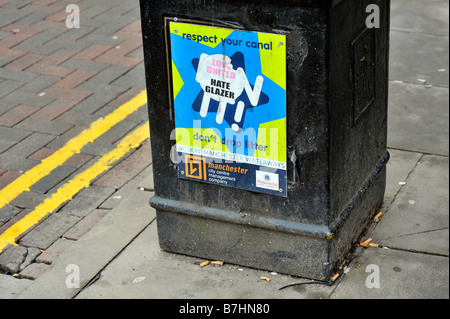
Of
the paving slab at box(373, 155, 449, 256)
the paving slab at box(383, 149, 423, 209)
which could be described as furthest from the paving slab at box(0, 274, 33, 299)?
the paving slab at box(383, 149, 423, 209)

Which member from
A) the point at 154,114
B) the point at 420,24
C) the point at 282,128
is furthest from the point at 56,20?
the point at 282,128

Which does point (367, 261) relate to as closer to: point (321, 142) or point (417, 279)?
point (417, 279)

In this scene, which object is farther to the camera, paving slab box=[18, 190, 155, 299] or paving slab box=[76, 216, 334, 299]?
paving slab box=[18, 190, 155, 299]

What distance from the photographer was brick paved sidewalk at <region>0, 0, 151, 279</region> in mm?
4727

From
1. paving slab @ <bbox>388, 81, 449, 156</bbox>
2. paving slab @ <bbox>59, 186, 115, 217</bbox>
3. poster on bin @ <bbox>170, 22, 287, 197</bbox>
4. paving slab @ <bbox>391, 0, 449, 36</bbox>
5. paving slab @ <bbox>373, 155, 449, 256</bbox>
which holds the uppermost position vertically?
poster on bin @ <bbox>170, 22, 287, 197</bbox>

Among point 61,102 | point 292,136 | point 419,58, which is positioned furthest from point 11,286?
point 419,58

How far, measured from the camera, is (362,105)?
396 cm

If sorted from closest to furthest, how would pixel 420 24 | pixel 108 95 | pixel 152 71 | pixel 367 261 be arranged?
1. pixel 152 71
2. pixel 367 261
3. pixel 108 95
4. pixel 420 24

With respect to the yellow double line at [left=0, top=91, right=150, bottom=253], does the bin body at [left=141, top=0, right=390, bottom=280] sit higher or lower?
higher

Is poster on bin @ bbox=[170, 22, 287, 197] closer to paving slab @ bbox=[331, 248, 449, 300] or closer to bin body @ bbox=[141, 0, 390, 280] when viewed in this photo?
bin body @ bbox=[141, 0, 390, 280]

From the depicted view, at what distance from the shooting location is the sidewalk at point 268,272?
12.7ft

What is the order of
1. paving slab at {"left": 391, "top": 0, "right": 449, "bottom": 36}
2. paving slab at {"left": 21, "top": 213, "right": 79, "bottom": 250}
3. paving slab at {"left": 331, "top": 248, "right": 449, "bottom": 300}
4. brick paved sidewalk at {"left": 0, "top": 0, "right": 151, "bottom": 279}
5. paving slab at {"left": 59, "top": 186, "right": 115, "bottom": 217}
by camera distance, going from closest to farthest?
paving slab at {"left": 331, "top": 248, "right": 449, "bottom": 300} → paving slab at {"left": 21, "top": 213, "right": 79, "bottom": 250} → brick paved sidewalk at {"left": 0, "top": 0, "right": 151, "bottom": 279} → paving slab at {"left": 59, "top": 186, "right": 115, "bottom": 217} → paving slab at {"left": 391, "top": 0, "right": 449, "bottom": 36}

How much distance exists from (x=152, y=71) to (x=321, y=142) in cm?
93

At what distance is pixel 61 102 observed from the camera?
20.3 feet
